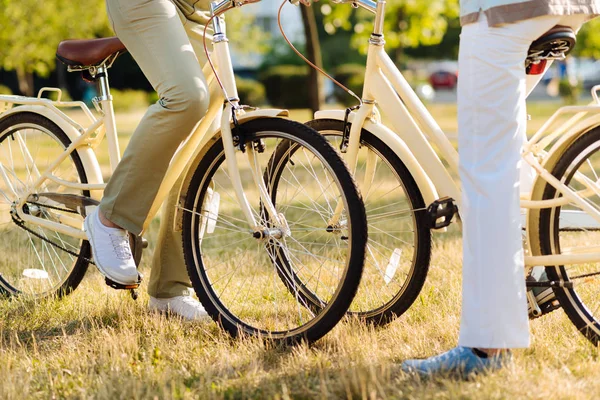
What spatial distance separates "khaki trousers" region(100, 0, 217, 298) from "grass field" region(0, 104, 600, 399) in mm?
554

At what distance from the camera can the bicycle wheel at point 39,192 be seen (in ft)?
14.1

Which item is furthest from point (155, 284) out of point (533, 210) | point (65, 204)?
point (533, 210)

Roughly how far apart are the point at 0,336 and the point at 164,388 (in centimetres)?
123

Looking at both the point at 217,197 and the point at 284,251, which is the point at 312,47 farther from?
the point at 284,251

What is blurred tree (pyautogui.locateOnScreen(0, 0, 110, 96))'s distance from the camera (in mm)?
23203

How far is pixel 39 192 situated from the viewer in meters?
4.40

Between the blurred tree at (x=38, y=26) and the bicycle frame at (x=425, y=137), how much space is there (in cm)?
1950

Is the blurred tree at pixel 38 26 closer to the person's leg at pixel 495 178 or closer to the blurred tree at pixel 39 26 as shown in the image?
the blurred tree at pixel 39 26

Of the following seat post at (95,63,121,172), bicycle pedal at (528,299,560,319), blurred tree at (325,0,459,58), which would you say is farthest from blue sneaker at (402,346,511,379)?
blurred tree at (325,0,459,58)

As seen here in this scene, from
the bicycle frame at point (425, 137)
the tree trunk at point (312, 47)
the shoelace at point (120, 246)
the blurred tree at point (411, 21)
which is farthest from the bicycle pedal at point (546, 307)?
the blurred tree at point (411, 21)

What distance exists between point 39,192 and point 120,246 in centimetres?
89

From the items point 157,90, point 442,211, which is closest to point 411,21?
point 157,90

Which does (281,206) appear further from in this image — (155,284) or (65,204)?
(65,204)

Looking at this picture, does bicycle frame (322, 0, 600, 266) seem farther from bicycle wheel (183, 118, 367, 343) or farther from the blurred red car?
the blurred red car
